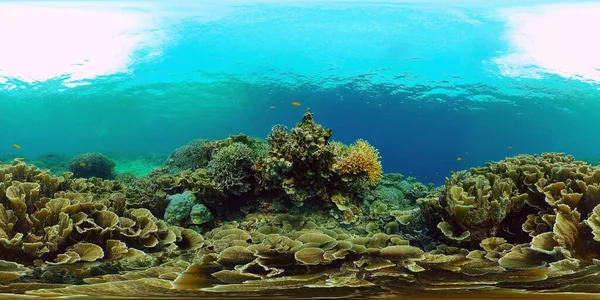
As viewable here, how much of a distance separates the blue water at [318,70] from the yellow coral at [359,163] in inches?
798

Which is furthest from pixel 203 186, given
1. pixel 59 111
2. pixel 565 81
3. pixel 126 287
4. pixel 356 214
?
pixel 59 111

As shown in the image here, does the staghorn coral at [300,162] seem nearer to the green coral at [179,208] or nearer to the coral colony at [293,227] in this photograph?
the coral colony at [293,227]

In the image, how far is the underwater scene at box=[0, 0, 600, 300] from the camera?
2.58 meters

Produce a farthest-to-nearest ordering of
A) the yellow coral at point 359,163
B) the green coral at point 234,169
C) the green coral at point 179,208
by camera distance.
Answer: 1. the green coral at point 234,169
2. the yellow coral at point 359,163
3. the green coral at point 179,208

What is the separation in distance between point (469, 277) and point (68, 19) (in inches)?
1245

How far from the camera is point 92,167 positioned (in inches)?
645

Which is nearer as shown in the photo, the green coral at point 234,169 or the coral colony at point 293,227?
the coral colony at point 293,227

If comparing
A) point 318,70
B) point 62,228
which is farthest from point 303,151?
point 318,70

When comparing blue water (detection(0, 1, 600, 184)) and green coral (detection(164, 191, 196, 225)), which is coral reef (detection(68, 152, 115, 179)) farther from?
green coral (detection(164, 191, 196, 225))

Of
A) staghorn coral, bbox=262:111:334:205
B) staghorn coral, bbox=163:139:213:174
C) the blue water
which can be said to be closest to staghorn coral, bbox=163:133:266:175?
staghorn coral, bbox=163:139:213:174

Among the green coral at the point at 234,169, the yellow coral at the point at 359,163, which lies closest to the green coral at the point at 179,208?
the green coral at the point at 234,169

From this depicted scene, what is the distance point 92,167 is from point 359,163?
15468 mm

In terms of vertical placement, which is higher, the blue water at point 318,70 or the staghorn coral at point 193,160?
the blue water at point 318,70

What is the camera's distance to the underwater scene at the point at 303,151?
258 centimetres
